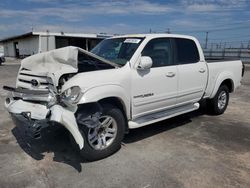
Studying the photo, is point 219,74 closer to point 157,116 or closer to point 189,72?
point 189,72

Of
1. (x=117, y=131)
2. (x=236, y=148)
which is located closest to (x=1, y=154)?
(x=117, y=131)

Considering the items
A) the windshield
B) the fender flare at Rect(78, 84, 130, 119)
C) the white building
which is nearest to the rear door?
the windshield

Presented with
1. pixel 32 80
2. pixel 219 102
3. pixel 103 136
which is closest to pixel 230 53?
pixel 219 102

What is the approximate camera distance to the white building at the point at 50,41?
29.4m

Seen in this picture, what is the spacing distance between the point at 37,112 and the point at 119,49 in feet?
6.68

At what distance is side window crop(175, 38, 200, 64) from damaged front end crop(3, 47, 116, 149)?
1983 millimetres

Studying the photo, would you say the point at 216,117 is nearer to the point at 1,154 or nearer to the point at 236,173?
the point at 236,173

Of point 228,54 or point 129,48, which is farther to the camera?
point 228,54

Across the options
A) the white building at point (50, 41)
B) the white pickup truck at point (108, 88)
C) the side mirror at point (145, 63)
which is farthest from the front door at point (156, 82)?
the white building at point (50, 41)

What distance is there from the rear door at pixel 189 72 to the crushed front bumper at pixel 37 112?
2.55 m

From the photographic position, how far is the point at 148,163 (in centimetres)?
389

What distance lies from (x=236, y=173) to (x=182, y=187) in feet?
2.97

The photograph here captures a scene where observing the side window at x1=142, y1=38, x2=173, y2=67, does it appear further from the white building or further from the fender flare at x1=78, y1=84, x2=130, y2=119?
the white building

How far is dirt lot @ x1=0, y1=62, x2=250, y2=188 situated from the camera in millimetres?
3412
